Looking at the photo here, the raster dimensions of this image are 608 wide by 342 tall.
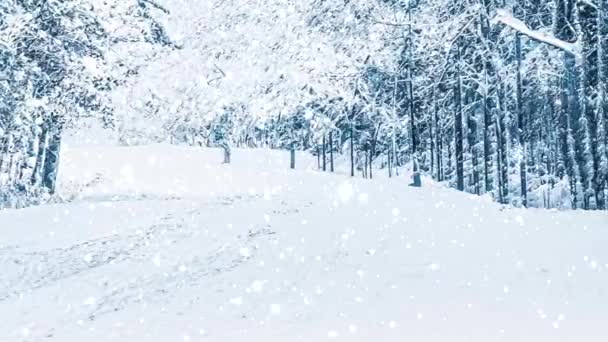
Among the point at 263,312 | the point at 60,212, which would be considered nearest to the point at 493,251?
the point at 263,312

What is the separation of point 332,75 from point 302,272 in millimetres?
20595

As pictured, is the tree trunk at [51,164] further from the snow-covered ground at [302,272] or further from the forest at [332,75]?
the snow-covered ground at [302,272]

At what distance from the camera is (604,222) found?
11984 millimetres

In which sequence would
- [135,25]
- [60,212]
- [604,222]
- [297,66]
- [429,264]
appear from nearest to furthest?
[429,264] → [604,222] → [60,212] → [135,25] → [297,66]

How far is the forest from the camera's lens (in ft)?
52.6

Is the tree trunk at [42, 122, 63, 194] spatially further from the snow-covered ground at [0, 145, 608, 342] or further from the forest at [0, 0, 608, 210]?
the snow-covered ground at [0, 145, 608, 342]

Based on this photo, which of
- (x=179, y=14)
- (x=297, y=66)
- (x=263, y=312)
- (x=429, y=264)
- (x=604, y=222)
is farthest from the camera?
(x=179, y=14)

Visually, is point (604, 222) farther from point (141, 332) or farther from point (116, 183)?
point (116, 183)

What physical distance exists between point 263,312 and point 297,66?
2264 cm

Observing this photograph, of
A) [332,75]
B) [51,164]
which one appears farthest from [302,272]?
[332,75]

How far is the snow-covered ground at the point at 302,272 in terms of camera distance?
7.14 meters

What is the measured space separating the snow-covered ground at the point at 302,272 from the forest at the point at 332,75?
11.7ft

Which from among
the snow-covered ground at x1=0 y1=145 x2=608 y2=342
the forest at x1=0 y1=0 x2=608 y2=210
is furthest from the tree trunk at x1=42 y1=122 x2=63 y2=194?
the snow-covered ground at x1=0 y1=145 x2=608 y2=342

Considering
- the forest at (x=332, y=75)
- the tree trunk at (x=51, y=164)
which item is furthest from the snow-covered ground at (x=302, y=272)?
the tree trunk at (x=51, y=164)
